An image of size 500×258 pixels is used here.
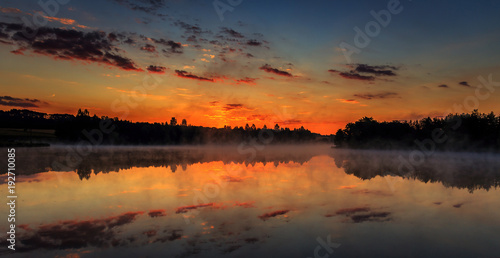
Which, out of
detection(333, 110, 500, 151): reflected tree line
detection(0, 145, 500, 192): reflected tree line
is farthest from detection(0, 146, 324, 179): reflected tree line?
detection(333, 110, 500, 151): reflected tree line

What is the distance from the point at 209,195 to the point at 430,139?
4637 inches

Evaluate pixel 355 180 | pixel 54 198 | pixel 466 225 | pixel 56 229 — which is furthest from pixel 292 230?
pixel 355 180

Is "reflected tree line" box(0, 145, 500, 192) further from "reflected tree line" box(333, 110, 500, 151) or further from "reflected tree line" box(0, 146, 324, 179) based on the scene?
"reflected tree line" box(333, 110, 500, 151)

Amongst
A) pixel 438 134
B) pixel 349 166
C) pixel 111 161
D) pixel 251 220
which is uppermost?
pixel 438 134

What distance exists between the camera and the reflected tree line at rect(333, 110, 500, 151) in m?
92.9

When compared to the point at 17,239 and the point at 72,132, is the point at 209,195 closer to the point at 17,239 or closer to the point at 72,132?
the point at 17,239

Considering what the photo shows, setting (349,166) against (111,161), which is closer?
(349,166)

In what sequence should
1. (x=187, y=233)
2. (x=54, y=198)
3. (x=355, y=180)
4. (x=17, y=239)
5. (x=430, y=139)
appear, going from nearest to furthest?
(x=17, y=239) < (x=187, y=233) < (x=54, y=198) < (x=355, y=180) < (x=430, y=139)

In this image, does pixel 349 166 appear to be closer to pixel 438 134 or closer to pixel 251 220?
pixel 251 220

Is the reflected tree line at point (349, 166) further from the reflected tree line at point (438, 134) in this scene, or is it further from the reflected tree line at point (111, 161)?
the reflected tree line at point (438, 134)

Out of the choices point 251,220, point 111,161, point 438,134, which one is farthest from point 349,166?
point 438,134

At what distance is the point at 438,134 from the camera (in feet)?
364

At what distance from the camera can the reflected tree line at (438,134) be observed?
92875mm

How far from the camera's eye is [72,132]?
514 feet
